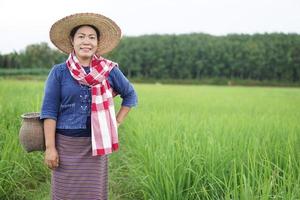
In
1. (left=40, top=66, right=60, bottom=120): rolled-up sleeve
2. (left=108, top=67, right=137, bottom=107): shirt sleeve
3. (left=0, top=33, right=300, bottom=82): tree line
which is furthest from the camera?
(left=0, top=33, right=300, bottom=82): tree line

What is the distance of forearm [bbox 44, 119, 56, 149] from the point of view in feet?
6.84

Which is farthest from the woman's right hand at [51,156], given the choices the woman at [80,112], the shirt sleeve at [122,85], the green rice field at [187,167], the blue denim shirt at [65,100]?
the green rice field at [187,167]

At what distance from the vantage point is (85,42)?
2.12 m

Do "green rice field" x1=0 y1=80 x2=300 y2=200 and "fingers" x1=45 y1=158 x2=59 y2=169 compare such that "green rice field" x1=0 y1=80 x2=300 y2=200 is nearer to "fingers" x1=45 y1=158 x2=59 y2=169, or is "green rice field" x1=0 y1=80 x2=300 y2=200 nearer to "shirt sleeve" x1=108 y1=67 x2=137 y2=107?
"shirt sleeve" x1=108 y1=67 x2=137 y2=107

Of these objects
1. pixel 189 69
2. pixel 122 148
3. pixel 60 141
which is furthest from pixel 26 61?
pixel 60 141

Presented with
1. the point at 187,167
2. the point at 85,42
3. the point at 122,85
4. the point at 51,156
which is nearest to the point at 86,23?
the point at 85,42

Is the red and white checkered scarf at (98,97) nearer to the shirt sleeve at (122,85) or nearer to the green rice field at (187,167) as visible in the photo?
the shirt sleeve at (122,85)

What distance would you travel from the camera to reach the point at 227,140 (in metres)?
3.16

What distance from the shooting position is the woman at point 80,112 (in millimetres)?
2090

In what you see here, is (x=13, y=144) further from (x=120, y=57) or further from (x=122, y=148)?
(x=120, y=57)

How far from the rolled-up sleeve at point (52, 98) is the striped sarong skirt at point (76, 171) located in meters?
0.15

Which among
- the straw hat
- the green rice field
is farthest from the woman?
the green rice field

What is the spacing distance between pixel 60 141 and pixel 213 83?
136ft

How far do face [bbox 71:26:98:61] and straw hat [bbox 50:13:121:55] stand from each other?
41 millimetres
